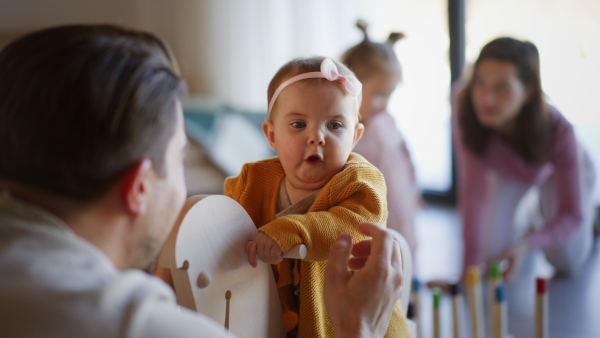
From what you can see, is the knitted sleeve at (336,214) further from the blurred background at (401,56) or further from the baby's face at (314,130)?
the blurred background at (401,56)

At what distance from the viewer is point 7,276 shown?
1.96ft

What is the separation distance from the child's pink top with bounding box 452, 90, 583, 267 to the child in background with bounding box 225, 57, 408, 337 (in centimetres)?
175

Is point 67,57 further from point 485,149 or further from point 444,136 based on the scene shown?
point 444,136

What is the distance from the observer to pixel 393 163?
6.56 ft

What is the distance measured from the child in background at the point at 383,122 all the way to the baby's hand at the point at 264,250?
95 centimetres

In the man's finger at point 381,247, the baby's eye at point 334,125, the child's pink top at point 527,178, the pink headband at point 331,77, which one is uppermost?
the pink headband at point 331,77

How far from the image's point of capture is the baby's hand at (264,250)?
893mm

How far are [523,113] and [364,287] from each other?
1951mm

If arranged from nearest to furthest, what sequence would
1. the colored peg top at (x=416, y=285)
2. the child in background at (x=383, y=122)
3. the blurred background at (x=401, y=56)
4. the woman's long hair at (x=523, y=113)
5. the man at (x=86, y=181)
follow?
the man at (x=86, y=181)
the colored peg top at (x=416, y=285)
the child in background at (x=383, y=122)
the woman's long hair at (x=523, y=113)
the blurred background at (x=401, y=56)

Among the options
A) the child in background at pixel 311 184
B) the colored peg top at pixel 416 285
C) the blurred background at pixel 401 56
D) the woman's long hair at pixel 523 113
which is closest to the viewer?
the child in background at pixel 311 184

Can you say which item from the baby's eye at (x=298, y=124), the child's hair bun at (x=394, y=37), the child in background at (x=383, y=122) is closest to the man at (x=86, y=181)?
the baby's eye at (x=298, y=124)

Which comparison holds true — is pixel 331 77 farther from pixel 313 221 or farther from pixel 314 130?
pixel 313 221

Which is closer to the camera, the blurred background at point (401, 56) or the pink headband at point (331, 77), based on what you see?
Answer: the pink headband at point (331, 77)

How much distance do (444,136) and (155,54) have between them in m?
3.37
